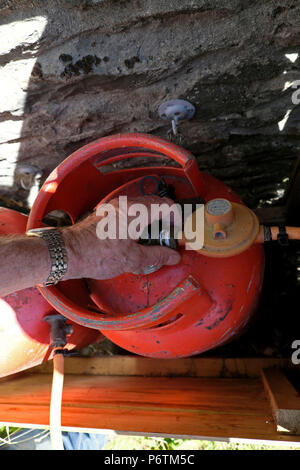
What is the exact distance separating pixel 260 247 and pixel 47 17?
0.90m

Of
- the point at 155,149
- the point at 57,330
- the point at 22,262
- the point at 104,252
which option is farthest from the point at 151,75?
the point at 57,330

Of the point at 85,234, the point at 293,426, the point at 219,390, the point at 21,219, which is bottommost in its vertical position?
the point at 293,426

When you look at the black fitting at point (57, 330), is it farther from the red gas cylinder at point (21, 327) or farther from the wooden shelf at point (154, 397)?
the wooden shelf at point (154, 397)

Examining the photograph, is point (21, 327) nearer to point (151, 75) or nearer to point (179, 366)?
point (179, 366)

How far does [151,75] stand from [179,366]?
1.07 metres

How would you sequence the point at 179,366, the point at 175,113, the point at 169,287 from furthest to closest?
the point at 179,366, the point at 175,113, the point at 169,287

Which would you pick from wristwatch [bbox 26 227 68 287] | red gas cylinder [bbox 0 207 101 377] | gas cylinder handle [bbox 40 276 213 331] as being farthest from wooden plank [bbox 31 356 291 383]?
wristwatch [bbox 26 227 68 287]

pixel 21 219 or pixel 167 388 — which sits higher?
pixel 21 219

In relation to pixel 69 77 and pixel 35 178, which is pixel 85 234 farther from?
pixel 35 178

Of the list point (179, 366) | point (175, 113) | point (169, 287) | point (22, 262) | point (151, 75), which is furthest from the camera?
point (179, 366)

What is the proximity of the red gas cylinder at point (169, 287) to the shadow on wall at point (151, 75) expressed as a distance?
0.28m

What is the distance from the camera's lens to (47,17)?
1.05m

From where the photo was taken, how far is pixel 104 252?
0.88 metres
